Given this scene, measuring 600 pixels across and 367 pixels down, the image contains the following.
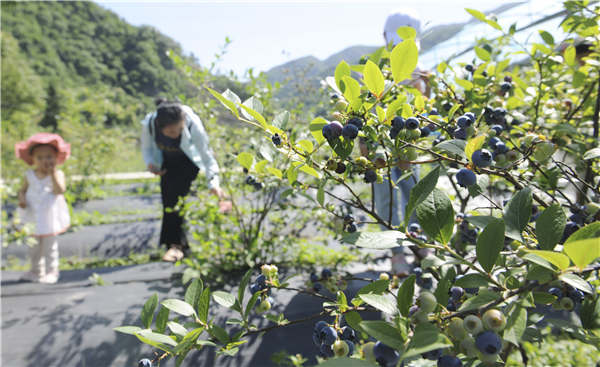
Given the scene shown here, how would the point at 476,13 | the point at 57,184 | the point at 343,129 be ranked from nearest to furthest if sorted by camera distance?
1. the point at 343,129
2. the point at 476,13
3. the point at 57,184

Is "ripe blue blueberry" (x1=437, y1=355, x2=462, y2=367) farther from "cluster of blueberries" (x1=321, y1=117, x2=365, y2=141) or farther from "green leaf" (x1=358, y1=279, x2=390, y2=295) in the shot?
"cluster of blueberries" (x1=321, y1=117, x2=365, y2=141)

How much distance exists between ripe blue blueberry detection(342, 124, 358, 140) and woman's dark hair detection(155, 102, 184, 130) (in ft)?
7.29

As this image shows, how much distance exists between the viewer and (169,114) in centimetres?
243

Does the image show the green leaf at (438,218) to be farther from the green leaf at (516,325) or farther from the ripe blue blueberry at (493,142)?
the ripe blue blueberry at (493,142)

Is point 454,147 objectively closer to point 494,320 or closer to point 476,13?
point 494,320

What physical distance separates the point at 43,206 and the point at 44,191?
0.13 m

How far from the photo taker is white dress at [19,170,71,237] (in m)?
2.80

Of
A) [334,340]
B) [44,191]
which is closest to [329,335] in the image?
[334,340]

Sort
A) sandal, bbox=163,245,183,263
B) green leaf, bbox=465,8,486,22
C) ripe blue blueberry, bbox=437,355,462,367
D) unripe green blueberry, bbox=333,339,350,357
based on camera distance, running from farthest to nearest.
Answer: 1. sandal, bbox=163,245,183,263
2. green leaf, bbox=465,8,486,22
3. unripe green blueberry, bbox=333,339,350,357
4. ripe blue blueberry, bbox=437,355,462,367

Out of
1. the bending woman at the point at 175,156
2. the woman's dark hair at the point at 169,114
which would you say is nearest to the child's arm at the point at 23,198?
the bending woman at the point at 175,156

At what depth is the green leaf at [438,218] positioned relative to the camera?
15.1 inches

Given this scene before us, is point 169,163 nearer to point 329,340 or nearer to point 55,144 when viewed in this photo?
point 55,144

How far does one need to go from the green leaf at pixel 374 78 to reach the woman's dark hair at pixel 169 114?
→ 7.33ft

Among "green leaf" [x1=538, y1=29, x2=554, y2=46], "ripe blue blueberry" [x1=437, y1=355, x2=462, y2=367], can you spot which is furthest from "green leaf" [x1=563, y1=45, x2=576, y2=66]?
"ripe blue blueberry" [x1=437, y1=355, x2=462, y2=367]
